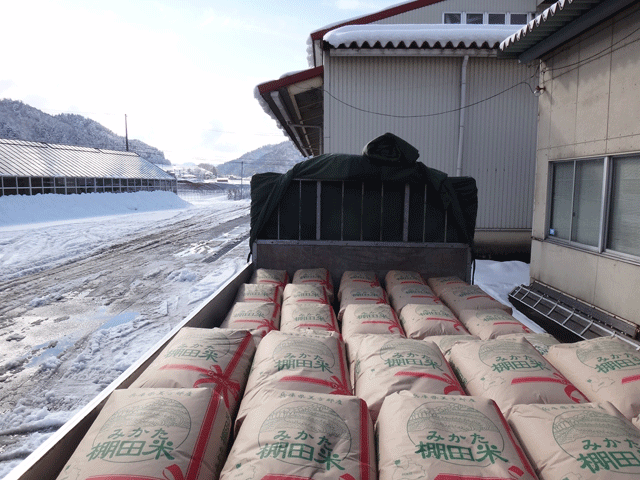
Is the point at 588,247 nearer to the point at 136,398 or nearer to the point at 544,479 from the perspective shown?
the point at 544,479

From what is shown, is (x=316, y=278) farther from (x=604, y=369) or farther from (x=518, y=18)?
(x=518, y=18)

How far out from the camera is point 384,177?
5.79 meters

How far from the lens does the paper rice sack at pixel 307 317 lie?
4.04 metres

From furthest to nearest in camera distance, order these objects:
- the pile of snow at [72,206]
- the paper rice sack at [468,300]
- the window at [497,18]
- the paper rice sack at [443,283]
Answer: the pile of snow at [72,206], the window at [497,18], the paper rice sack at [443,283], the paper rice sack at [468,300]

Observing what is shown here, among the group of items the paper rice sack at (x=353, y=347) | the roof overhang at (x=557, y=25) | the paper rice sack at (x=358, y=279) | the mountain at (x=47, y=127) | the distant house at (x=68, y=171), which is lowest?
the paper rice sack at (x=353, y=347)

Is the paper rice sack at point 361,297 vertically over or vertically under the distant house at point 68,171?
under

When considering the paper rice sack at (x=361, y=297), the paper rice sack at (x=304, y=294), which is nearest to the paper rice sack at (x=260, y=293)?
the paper rice sack at (x=304, y=294)

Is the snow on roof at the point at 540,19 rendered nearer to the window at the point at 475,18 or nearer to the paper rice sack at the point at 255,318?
the paper rice sack at the point at 255,318

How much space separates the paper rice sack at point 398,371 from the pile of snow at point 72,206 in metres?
20.3

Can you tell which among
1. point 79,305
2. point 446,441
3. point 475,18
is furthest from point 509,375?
point 475,18

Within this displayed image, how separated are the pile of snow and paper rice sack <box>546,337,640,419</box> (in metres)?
21.2

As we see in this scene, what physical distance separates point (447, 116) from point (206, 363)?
965 centimetres

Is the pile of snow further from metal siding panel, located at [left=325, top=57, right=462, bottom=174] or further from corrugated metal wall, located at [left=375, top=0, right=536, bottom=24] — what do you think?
corrugated metal wall, located at [left=375, top=0, right=536, bottom=24]

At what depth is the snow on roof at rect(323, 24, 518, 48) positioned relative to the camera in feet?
32.2
